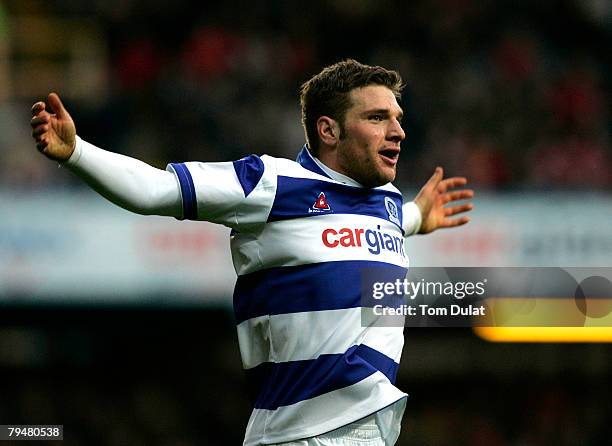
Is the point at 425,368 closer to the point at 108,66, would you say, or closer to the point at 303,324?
the point at 108,66

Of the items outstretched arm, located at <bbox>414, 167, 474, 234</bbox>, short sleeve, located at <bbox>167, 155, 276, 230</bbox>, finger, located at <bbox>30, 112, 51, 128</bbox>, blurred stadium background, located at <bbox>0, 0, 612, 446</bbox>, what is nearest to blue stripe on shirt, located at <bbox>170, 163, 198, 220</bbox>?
short sleeve, located at <bbox>167, 155, 276, 230</bbox>

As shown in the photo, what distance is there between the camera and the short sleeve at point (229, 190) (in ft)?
15.0

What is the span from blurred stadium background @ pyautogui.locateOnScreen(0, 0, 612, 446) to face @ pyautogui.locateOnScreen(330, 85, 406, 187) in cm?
464

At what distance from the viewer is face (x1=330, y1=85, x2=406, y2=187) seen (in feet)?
16.3

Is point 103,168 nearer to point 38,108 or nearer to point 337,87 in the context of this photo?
point 38,108

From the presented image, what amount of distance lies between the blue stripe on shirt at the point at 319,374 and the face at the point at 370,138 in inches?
29.7

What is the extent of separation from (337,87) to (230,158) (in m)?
5.77

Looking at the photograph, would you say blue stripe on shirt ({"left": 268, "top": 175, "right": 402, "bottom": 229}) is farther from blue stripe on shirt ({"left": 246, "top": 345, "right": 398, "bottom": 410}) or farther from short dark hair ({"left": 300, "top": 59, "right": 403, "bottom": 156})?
blue stripe on shirt ({"left": 246, "top": 345, "right": 398, "bottom": 410})

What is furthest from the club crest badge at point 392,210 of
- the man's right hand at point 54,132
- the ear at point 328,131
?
the man's right hand at point 54,132

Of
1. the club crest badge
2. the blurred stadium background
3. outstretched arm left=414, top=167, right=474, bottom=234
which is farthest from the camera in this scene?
the blurred stadium background

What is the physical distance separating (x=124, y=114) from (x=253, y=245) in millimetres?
6765

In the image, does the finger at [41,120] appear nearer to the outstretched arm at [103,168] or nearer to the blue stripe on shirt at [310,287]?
the outstretched arm at [103,168]

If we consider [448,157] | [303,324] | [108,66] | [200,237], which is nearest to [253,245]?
[303,324]

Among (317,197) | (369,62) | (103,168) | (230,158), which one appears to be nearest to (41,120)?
(103,168)
